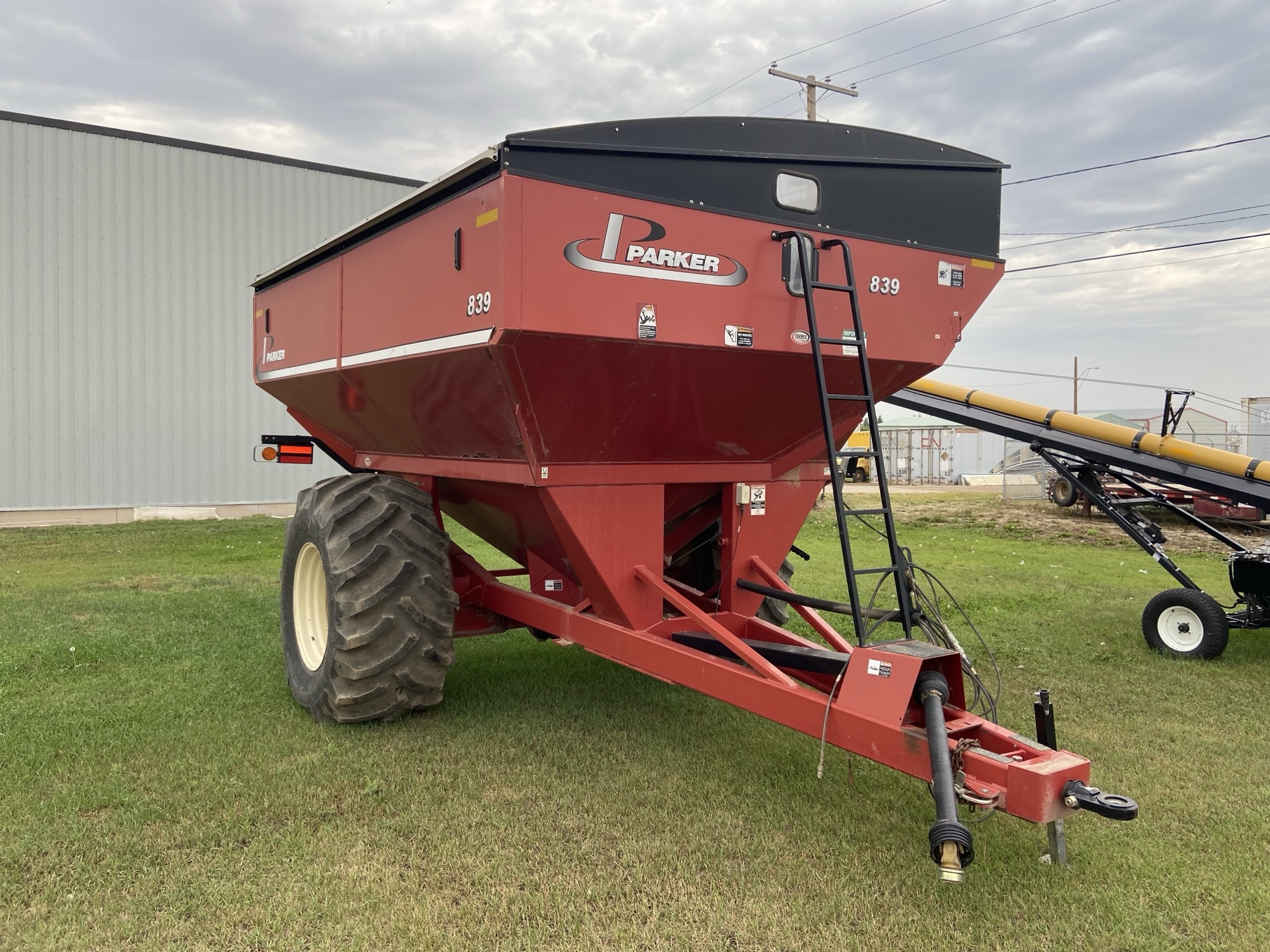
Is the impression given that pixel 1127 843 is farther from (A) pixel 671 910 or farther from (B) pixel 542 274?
(B) pixel 542 274

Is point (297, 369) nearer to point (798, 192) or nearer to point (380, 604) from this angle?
point (380, 604)

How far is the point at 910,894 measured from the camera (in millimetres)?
3113

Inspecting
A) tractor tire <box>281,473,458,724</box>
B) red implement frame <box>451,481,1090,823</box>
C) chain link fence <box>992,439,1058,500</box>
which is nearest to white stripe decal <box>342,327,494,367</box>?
tractor tire <box>281,473,458,724</box>

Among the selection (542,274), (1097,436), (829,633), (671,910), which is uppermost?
(542,274)

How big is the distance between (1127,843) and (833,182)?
2.93 meters

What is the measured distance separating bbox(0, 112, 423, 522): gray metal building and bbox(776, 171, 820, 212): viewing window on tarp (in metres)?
12.1

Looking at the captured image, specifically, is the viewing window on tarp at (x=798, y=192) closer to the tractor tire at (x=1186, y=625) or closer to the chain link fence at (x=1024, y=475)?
the tractor tire at (x=1186, y=625)

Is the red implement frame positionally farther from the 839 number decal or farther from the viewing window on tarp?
the viewing window on tarp

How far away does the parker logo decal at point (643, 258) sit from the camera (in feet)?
11.9

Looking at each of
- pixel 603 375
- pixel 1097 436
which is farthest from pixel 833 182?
pixel 1097 436

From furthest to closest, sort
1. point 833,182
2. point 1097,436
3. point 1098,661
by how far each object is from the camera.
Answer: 1. point 1097,436
2. point 1098,661
3. point 833,182

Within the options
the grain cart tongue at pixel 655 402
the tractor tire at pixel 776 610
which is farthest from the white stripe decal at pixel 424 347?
the tractor tire at pixel 776 610

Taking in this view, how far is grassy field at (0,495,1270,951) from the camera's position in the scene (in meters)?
2.94

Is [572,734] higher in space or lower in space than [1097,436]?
lower
